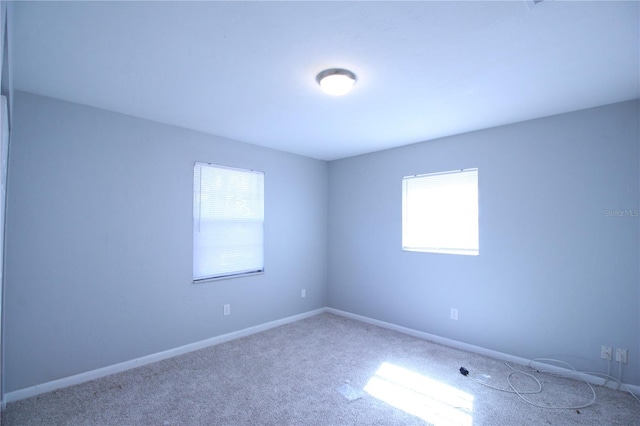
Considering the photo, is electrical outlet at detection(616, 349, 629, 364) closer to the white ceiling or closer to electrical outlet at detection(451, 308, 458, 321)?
electrical outlet at detection(451, 308, 458, 321)

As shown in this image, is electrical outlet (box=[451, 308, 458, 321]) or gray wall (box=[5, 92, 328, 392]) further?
electrical outlet (box=[451, 308, 458, 321])

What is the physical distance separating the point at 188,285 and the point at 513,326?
3.46 meters

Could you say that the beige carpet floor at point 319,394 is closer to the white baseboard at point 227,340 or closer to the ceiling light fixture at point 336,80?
the white baseboard at point 227,340

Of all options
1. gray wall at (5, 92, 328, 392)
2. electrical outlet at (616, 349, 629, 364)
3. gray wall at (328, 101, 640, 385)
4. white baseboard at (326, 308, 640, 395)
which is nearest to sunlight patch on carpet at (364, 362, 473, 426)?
white baseboard at (326, 308, 640, 395)

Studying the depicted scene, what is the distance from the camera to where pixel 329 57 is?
2.00 meters

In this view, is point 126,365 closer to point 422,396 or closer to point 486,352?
point 422,396

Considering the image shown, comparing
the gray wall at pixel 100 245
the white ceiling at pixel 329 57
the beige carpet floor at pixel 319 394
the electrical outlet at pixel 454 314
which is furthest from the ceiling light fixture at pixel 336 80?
the electrical outlet at pixel 454 314

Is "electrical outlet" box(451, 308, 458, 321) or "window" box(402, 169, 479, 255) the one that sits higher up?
"window" box(402, 169, 479, 255)

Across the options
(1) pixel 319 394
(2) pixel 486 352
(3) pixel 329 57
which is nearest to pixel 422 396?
(1) pixel 319 394

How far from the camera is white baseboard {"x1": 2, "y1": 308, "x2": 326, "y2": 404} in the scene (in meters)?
2.46

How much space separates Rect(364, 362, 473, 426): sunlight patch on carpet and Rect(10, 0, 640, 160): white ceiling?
2446 mm

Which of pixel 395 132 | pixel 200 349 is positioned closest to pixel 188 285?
pixel 200 349

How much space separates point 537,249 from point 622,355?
104 cm

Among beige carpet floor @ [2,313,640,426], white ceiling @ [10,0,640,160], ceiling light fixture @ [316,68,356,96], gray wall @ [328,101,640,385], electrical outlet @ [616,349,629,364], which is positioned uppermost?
white ceiling @ [10,0,640,160]
